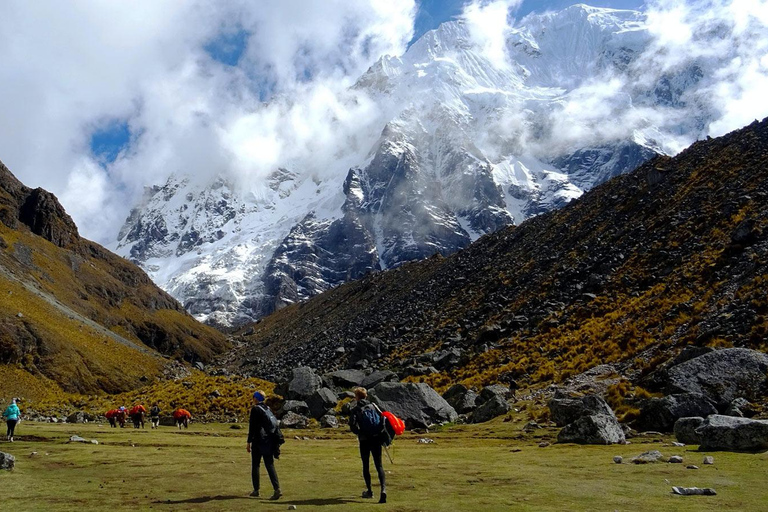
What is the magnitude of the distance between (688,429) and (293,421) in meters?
24.0

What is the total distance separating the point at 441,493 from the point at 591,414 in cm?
1028

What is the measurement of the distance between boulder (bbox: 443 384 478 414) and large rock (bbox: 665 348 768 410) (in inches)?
498

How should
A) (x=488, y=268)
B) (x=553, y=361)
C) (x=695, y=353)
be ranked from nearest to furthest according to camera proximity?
1. (x=695, y=353)
2. (x=553, y=361)
3. (x=488, y=268)

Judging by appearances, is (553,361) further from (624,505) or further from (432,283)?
(432,283)

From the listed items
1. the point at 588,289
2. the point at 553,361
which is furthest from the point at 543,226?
the point at 553,361

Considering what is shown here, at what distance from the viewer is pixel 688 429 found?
18.2 m

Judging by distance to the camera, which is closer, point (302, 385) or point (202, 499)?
point (202, 499)

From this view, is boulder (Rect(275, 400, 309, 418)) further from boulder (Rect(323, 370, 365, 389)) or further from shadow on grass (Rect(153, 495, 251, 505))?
shadow on grass (Rect(153, 495, 251, 505))

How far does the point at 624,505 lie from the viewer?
1083 centimetres

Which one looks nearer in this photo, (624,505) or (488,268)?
(624,505)

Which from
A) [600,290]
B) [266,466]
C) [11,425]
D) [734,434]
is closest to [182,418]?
[11,425]

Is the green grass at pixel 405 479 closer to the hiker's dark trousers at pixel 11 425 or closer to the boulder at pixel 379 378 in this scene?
the hiker's dark trousers at pixel 11 425

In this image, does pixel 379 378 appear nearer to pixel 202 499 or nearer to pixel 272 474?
pixel 272 474

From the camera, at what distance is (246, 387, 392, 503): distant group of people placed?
43.3 feet
